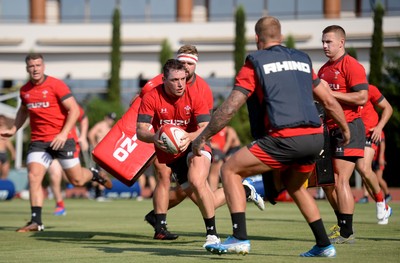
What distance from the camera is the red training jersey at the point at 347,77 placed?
1124 cm

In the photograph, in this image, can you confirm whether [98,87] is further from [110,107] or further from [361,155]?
[361,155]

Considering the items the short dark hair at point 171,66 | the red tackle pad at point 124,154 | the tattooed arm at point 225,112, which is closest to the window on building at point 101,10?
the red tackle pad at point 124,154

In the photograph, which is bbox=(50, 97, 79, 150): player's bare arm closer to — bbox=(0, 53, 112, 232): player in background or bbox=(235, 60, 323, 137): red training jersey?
bbox=(0, 53, 112, 232): player in background

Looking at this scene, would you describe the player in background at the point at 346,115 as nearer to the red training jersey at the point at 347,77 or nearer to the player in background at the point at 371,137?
the red training jersey at the point at 347,77

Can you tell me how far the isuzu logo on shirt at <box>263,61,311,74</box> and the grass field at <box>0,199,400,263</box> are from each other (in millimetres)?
1695

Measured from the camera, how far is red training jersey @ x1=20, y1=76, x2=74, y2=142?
13.9 meters

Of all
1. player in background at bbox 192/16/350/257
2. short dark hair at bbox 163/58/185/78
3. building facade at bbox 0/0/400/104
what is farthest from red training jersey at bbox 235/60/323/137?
building facade at bbox 0/0/400/104

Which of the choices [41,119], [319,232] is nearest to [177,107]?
[319,232]

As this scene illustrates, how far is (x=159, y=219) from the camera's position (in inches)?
462

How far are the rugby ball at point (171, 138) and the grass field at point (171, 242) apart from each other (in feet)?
3.40

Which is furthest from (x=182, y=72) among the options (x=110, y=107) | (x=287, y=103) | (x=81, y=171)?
(x=110, y=107)

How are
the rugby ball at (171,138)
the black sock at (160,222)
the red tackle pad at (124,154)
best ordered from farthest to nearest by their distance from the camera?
1. the red tackle pad at (124,154)
2. the black sock at (160,222)
3. the rugby ball at (171,138)

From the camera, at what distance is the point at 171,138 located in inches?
377

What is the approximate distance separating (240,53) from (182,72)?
3548 cm
